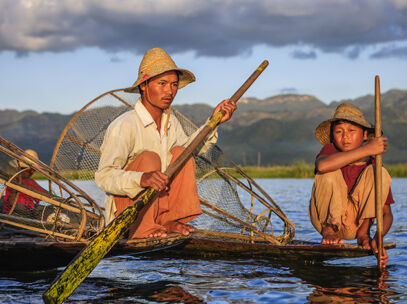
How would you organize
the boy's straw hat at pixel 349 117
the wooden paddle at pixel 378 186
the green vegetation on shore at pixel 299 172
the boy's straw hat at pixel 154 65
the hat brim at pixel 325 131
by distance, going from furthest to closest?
the green vegetation on shore at pixel 299 172
the hat brim at pixel 325 131
the boy's straw hat at pixel 349 117
the boy's straw hat at pixel 154 65
the wooden paddle at pixel 378 186

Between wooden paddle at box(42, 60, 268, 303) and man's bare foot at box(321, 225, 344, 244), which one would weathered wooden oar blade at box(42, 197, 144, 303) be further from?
man's bare foot at box(321, 225, 344, 244)

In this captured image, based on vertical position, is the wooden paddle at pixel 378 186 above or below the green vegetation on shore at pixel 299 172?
below

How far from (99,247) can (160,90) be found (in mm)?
1381

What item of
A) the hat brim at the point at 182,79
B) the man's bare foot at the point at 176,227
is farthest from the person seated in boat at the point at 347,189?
the hat brim at the point at 182,79

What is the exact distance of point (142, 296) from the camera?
3.77 m

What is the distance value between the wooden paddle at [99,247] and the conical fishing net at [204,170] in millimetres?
1163

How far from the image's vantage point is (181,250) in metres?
4.84

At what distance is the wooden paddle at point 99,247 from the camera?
3.34m

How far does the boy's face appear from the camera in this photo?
4574mm

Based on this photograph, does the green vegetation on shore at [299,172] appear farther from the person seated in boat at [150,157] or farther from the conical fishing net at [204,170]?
the person seated in boat at [150,157]

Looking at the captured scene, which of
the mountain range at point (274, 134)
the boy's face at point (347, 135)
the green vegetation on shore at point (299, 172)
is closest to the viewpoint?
the boy's face at point (347, 135)

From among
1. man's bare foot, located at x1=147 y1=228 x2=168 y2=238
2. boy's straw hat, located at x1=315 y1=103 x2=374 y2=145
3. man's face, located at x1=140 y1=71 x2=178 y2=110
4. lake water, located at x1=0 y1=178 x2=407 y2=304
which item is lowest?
lake water, located at x1=0 y1=178 x2=407 y2=304

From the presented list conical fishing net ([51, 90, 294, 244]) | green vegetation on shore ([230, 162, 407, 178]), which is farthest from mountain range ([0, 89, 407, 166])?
conical fishing net ([51, 90, 294, 244])

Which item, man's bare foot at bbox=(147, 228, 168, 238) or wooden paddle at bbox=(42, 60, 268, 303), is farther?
man's bare foot at bbox=(147, 228, 168, 238)
